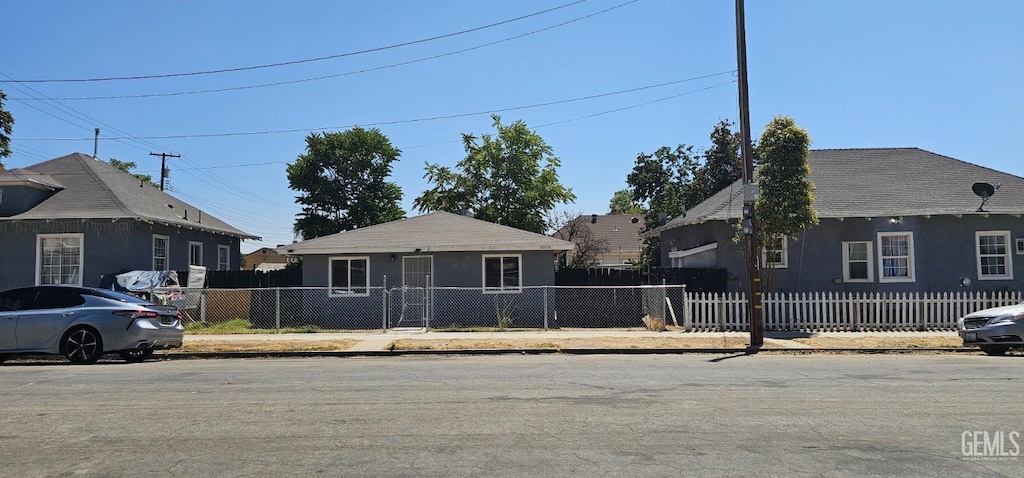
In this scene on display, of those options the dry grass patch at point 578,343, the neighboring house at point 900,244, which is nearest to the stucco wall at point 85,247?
the dry grass patch at point 578,343

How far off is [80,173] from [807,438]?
79.7 ft

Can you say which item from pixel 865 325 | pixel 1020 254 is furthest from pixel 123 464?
pixel 1020 254

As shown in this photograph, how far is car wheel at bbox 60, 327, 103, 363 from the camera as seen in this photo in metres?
12.7

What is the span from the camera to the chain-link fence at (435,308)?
66.9ft

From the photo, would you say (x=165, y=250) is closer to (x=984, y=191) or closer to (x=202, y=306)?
(x=202, y=306)

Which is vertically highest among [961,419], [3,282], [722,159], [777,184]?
[722,159]

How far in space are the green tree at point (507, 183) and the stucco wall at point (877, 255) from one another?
18911 mm

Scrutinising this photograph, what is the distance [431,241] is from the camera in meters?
21.0

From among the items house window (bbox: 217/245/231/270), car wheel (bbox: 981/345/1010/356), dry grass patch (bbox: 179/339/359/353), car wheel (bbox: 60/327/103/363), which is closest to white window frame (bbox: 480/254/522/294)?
dry grass patch (bbox: 179/339/359/353)

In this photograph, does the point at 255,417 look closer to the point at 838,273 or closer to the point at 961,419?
the point at 961,419

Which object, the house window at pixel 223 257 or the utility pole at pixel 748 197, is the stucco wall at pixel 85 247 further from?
the utility pole at pixel 748 197

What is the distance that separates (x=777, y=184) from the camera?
18.0 meters

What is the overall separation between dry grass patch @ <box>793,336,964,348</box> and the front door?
1043 centimetres

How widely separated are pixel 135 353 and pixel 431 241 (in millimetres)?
8911
